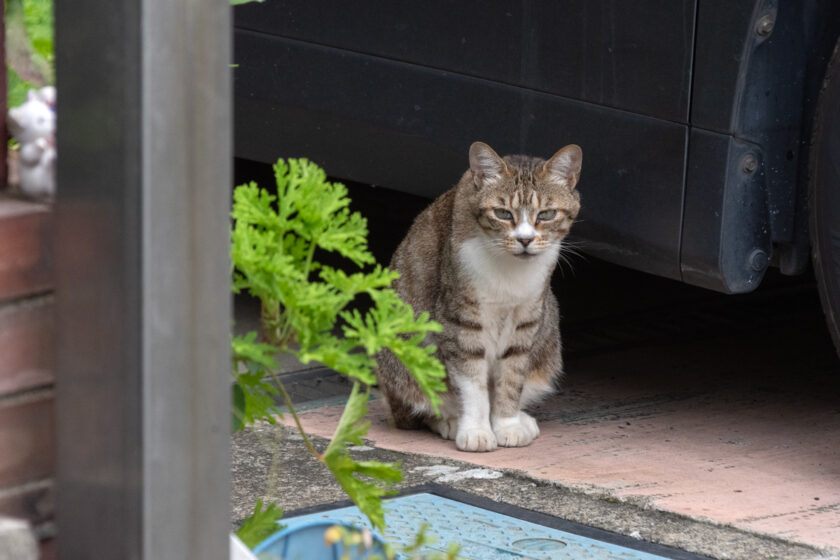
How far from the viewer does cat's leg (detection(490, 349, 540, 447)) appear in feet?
13.1

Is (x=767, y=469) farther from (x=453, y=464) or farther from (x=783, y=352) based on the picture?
(x=783, y=352)

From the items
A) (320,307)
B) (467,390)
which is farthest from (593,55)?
(320,307)

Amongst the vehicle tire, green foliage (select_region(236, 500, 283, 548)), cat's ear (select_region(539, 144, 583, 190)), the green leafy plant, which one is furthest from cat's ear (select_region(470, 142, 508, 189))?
green foliage (select_region(236, 500, 283, 548))

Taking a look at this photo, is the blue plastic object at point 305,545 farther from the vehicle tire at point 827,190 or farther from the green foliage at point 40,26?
the vehicle tire at point 827,190

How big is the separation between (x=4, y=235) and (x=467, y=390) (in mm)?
2467

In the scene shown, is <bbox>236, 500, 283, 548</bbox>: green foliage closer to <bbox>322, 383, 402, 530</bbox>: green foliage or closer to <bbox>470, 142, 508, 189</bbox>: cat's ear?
<bbox>322, 383, 402, 530</bbox>: green foliage

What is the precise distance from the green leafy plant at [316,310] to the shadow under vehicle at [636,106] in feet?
5.11

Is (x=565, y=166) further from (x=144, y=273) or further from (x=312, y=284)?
(x=144, y=273)

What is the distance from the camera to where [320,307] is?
6.56 ft

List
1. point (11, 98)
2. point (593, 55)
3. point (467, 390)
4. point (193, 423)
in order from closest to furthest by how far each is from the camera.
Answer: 1. point (193, 423)
2. point (11, 98)
3. point (593, 55)
4. point (467, 390)

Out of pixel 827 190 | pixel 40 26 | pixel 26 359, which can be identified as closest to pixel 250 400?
pixel 26 359

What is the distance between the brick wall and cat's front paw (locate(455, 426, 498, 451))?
A: 227cm

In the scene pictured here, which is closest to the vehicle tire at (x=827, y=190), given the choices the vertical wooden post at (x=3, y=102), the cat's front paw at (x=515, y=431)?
the cat's front paw at (x=515, y=431)

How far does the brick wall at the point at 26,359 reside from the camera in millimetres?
1715
